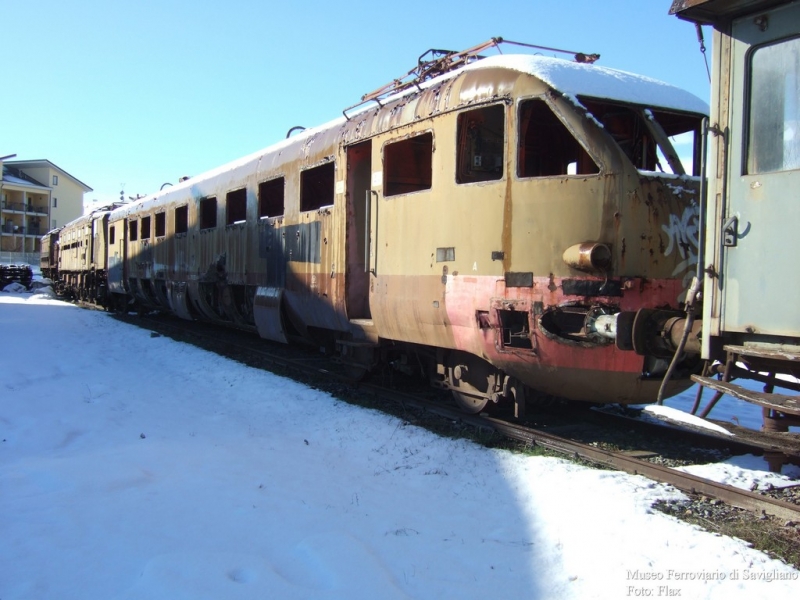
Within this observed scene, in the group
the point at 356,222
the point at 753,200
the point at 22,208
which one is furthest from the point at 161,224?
the point at 22,208

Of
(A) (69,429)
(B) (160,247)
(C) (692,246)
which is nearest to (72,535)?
(A) (69,429)

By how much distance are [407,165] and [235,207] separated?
550 cm

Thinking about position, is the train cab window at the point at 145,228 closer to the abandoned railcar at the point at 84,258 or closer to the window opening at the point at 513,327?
the abandoned railcar at the point at 84,258

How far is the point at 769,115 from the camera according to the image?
11.3 feet

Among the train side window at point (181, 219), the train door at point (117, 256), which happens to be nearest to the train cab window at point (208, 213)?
the train side window at point (181, 219)

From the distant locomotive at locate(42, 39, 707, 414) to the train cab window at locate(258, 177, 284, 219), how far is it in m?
1.40

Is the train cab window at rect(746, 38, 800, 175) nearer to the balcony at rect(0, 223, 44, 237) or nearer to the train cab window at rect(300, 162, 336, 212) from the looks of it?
the train cab window at rect(300, 162, 336, 212)

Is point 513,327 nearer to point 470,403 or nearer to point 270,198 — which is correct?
point 470,403

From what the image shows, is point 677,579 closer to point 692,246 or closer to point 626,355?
point 626,355

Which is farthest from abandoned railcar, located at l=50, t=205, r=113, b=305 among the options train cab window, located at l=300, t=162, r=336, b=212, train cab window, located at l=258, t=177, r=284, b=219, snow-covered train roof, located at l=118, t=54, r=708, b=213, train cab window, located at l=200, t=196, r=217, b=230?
snow-covered train roof, located at l=118, t=54, r=708, b=213

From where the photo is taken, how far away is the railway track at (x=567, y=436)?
14.0ft

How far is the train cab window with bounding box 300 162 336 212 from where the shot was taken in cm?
895

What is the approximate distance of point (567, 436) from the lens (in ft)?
19.8

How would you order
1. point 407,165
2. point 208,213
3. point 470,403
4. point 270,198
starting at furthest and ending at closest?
1. point 208,213
2. point 270,198
3. point 407,165
4. point 470,403
